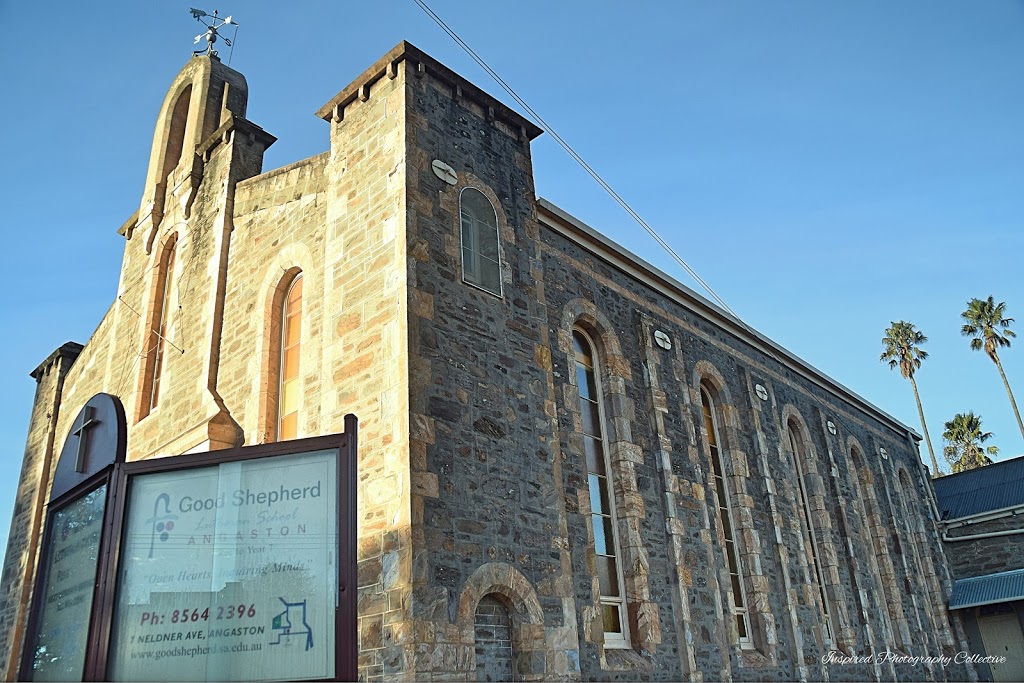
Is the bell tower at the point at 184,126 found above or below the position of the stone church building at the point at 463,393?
above

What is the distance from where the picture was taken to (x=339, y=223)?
10.6 m

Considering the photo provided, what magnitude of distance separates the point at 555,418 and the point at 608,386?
2.39 meters

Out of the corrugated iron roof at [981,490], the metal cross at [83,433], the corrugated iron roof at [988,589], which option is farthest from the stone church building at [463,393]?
the corrugated iron roof at [981,490]

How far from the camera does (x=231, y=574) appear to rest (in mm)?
5055

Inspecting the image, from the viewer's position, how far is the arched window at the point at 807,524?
1644 cm

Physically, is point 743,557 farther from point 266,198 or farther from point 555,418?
point 266,198

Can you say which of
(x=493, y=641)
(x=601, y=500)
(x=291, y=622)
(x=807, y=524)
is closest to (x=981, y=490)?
(x=807, y=524)

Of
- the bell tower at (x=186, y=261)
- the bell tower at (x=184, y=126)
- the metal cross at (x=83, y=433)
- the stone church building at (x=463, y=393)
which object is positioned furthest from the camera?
the bell tower at (x=184, y=126)

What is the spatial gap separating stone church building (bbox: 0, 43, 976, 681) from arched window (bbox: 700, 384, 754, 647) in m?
0.06

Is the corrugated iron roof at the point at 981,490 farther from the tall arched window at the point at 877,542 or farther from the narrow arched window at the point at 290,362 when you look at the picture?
the narrow arched window at the point at 290,362

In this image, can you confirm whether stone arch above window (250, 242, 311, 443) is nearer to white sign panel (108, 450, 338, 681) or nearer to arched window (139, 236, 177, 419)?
arched window (139, 236, 177, 419)

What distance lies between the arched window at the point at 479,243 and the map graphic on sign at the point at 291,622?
224 inches

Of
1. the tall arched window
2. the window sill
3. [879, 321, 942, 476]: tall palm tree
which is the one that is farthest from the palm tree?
the window sill

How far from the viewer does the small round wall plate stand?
10375mm
